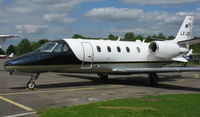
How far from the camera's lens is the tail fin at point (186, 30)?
2074cm

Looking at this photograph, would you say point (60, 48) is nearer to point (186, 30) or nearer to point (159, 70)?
point (159, 70)

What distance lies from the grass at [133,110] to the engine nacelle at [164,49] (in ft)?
28.2

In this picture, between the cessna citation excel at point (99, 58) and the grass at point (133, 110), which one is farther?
the cessna citation excel at point (99, 58)

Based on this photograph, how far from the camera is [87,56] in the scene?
15.0m

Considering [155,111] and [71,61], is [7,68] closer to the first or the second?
[71,61]

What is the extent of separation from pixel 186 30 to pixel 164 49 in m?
4.39

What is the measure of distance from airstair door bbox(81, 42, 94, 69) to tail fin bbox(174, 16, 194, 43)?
848cm

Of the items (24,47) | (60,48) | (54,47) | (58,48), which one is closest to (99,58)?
(60,48)

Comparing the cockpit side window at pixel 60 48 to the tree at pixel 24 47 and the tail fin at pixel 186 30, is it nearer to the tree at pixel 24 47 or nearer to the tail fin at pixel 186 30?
the tail fin at pixel 186 30

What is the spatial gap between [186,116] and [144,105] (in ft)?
5.84

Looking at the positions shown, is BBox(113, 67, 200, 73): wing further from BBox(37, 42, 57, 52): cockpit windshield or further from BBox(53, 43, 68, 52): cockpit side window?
BBox(37, 42, 57, 52): cockpit windshield

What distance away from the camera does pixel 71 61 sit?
1442 cm

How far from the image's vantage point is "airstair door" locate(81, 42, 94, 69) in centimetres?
1491

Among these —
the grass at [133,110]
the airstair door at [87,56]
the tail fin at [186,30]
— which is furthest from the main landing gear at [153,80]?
the grass at [133,110]
